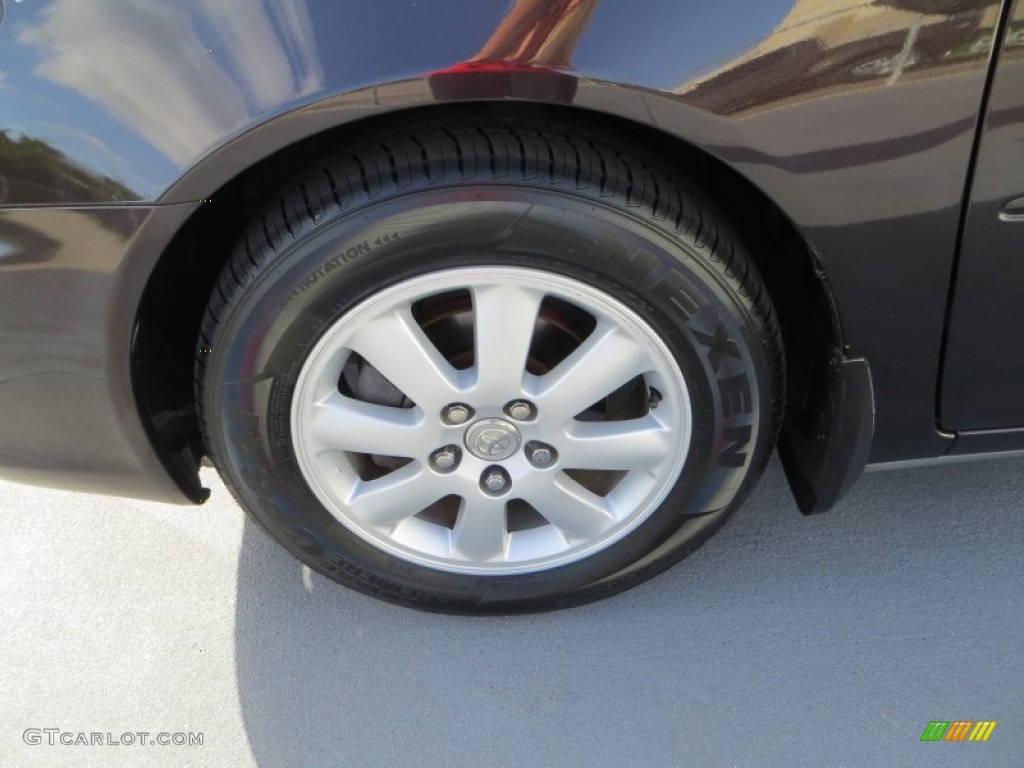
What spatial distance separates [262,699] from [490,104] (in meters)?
1.18

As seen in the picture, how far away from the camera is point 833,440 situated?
62.5 inches

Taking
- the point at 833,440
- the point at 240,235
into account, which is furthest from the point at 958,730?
the point at 240,235

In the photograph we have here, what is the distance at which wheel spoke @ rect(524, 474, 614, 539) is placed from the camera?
5.39 feet

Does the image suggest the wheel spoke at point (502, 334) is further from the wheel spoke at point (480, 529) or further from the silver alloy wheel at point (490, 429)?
the wheel spoke at point (480, 529)

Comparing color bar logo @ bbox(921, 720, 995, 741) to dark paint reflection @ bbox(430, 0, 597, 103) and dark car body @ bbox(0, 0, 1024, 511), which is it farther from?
dark paint reflection @ bbox(430, 0, 597, 103)

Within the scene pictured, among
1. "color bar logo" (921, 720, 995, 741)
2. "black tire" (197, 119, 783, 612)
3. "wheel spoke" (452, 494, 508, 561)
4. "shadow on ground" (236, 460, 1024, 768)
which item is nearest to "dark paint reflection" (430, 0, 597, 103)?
"black tire" (197, 119, 783, 612)

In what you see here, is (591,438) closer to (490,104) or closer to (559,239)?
(559,239)

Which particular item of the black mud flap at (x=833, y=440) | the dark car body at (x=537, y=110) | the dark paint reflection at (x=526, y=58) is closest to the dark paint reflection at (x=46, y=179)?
the dark car body at (x=537, y=110)

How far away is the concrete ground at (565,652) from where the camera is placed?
1613 millimetres

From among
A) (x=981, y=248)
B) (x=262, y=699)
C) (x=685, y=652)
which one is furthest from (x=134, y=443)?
(x=981, y=248)

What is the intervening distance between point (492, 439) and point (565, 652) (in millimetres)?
490

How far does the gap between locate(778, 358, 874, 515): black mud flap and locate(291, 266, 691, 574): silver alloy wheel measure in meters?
0.26

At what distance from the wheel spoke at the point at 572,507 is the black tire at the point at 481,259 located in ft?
0.53

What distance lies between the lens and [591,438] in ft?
5.20
